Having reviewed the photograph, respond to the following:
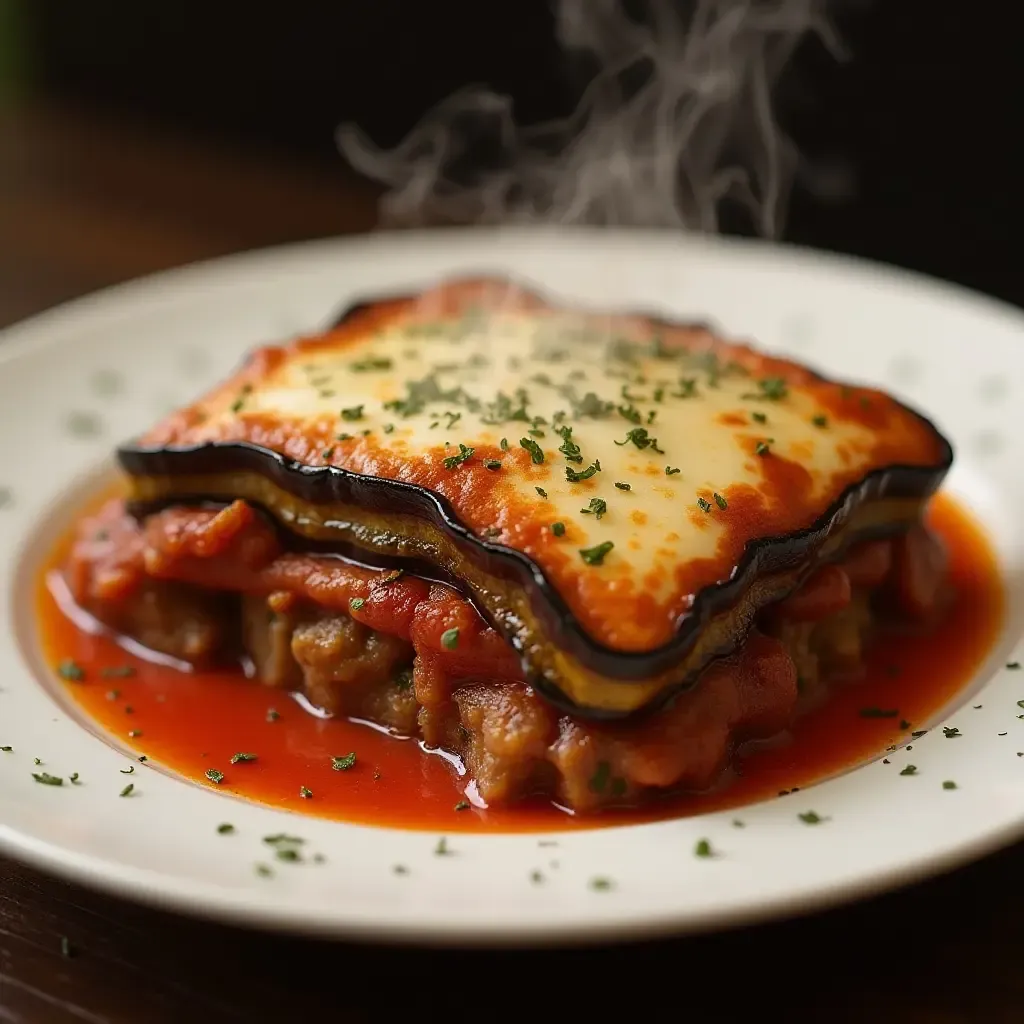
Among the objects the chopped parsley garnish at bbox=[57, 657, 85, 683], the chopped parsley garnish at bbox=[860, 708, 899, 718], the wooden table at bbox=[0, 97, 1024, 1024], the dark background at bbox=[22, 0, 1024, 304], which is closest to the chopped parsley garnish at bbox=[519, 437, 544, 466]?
the chopped parsley garnish at bbox=[860, 708, 899, 718]

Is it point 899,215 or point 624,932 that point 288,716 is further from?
point 899,215

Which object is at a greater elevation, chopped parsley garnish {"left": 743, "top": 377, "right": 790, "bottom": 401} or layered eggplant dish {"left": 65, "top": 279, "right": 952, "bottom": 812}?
chopped parsley garnish {"left": 743, "top": 377, "right": 790, "bottom": 401}

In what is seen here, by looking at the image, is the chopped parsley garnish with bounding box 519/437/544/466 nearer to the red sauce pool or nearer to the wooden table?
the red sauce pool

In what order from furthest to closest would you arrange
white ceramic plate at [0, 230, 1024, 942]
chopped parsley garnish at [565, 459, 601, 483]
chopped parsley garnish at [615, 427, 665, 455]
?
chopped parsley garnish at [615, 427, 665, 455]
chopped parsley garnish at [565, 459, 601, 483]
white ceramic plate at [0, 230, 1024, 942]

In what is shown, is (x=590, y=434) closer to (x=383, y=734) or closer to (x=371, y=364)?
(x=371, y=364)

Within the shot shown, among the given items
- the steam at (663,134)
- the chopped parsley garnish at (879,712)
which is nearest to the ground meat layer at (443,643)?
the chopped parsley garnish at (879,712)

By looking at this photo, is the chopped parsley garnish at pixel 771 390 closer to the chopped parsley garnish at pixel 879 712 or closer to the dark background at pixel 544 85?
the chopped parsley garnish at pixel 879 712

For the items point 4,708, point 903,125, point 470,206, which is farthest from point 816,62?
point 4,708

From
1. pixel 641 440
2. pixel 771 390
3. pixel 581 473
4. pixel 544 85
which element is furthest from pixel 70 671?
pixel 544 85
